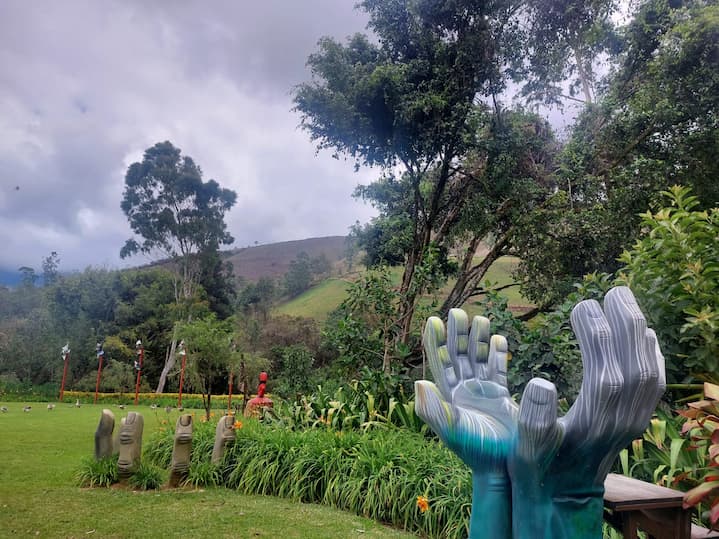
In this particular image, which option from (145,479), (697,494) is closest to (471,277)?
(145,479)

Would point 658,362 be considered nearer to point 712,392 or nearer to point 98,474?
point 712,392

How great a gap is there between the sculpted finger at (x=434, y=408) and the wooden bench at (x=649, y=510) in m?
0.71

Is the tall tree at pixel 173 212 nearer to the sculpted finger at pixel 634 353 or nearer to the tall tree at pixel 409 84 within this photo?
the tall tree at pixel 409 84

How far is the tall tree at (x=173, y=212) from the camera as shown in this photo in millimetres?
26219

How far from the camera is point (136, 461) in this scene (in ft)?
18.2

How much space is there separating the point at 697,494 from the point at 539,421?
120 cm

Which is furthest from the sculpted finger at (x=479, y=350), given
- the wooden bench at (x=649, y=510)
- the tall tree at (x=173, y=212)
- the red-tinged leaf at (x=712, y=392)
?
the tall tree at (x=173, y=212)

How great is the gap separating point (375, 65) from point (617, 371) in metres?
9.28

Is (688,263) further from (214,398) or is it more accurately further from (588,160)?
(214,398)

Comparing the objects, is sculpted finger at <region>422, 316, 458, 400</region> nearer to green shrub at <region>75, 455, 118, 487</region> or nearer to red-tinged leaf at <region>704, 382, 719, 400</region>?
red-tinged leaf at <region>704, 382, 719, 400</region>

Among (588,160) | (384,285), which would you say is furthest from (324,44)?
(588,160)

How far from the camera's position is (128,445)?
5.48m

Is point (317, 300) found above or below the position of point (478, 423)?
above

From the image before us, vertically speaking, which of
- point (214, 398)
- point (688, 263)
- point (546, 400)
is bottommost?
point (214, 398)
